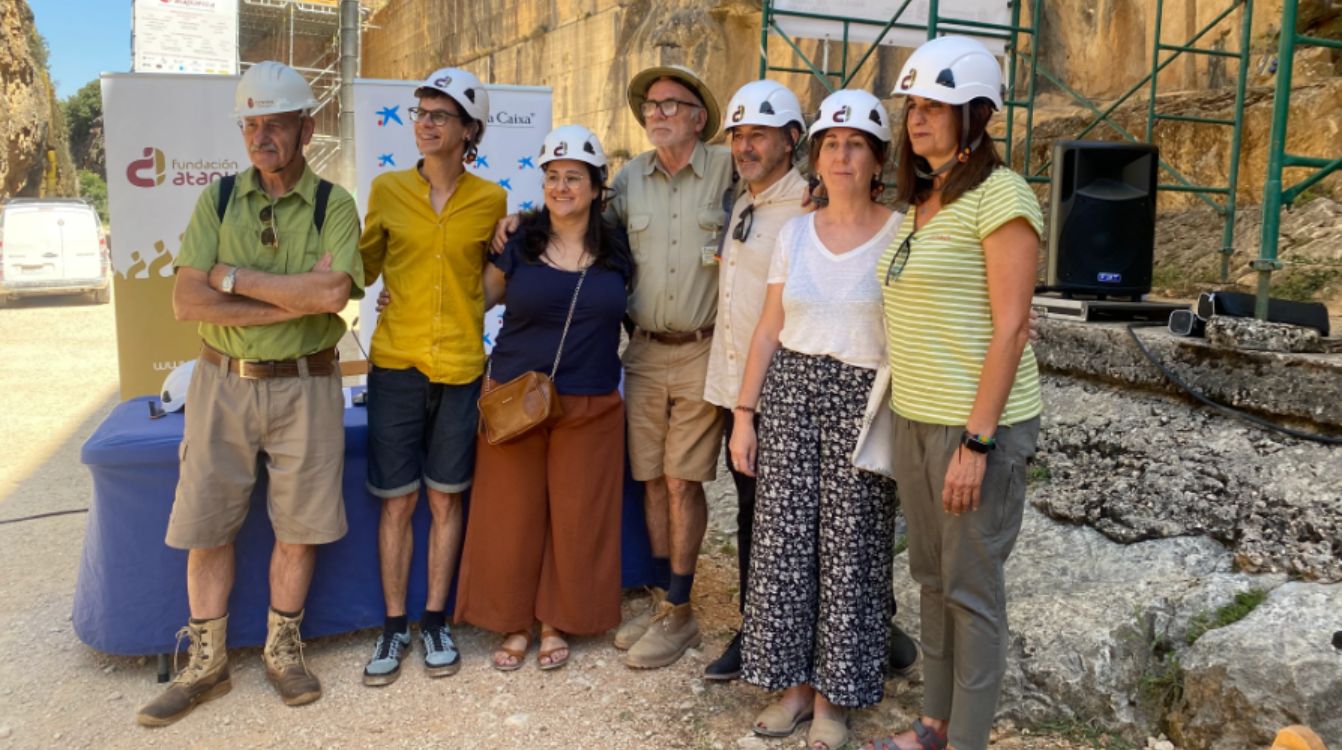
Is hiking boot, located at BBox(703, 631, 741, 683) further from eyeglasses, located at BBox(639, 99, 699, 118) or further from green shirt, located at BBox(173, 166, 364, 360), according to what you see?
eyeglasses, located at BBox(639, 99, 699, 118)

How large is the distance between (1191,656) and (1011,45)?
259 inches

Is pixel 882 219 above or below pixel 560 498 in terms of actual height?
above

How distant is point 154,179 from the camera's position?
6.20 metres

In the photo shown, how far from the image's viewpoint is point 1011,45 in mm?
8625

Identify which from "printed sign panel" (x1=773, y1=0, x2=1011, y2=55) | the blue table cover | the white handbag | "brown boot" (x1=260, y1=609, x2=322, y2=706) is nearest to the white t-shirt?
the white handbag

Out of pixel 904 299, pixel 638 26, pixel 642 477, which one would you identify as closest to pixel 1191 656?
pixel 904 299

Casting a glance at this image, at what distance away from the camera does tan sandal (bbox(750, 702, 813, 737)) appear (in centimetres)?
343

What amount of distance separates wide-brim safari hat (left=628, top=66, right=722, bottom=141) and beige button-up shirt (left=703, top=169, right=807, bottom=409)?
43cm

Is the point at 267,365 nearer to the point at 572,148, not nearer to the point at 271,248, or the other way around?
the point at 271,248

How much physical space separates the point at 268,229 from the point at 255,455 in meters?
0.76

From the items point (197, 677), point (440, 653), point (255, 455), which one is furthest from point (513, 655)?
point (255, 455)

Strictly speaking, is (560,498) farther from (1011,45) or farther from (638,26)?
(638,26)

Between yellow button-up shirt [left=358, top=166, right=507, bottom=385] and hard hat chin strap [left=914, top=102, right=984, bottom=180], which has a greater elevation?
hard hat chin strap [left=914, top=102, right=984, bottom=180]

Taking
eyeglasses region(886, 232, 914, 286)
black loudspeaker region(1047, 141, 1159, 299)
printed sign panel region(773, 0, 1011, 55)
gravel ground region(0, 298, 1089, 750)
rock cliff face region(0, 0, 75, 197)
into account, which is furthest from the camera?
rock cliff face region(0, 0, 75, 197)
